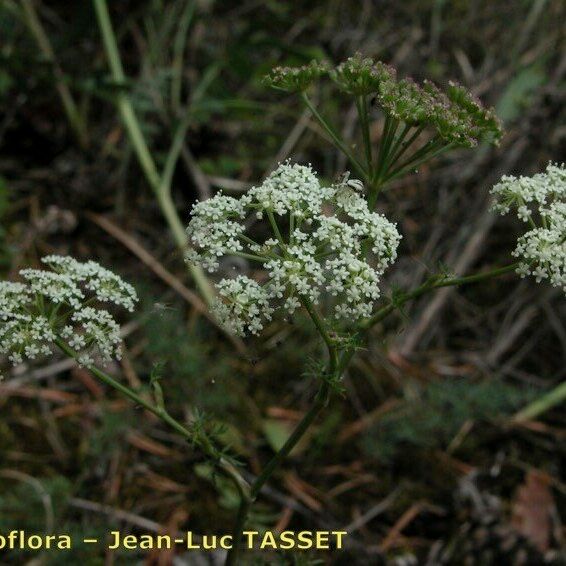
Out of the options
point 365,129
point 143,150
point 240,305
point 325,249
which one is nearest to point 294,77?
point 365,129

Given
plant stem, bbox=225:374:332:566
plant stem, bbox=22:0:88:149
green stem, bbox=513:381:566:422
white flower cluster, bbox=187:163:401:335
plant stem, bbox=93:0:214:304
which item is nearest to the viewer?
white flower cluster, bbox=187:163:401:335

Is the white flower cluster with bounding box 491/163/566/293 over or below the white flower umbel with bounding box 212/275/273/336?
over

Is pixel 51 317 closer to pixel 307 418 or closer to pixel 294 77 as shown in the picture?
pixel 307 418

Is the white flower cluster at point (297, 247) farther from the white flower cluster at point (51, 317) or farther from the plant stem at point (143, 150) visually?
the plant stem at point (143, 150)

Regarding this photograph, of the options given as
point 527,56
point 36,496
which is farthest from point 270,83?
point 527,56

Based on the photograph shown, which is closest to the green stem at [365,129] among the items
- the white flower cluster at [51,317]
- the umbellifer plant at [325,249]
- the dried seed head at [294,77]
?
the umbellifer plant at [325,249]

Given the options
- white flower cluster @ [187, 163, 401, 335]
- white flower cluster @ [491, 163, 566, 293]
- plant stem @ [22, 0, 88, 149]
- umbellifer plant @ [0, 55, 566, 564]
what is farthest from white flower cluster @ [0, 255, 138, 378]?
plant stem @ [22, 0, 88, 149]

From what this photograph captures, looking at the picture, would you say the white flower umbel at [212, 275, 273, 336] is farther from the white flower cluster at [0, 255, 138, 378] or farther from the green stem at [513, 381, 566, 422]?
the green stem at [513, 381, 566, 422]
